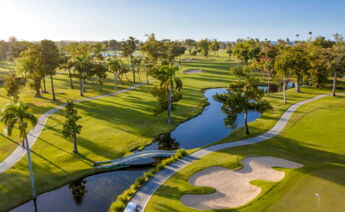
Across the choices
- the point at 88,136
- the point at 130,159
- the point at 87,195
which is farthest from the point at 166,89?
the point at 87,195

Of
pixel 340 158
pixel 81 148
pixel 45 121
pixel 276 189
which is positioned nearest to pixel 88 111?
pixel 45 121

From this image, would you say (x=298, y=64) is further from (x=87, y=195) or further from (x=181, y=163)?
(x=87, y=195)

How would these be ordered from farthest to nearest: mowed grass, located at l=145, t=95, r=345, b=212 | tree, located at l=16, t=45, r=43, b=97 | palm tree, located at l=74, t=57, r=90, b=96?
palm tree, located at l=74, t=57, r=90, b=96
tree, located at l=16, t=45, r=43, b=97
mowed grass, located at l=145, t=95, r=345, b=212

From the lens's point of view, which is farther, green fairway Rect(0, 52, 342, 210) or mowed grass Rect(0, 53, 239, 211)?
green fairway Rect(0, 52, 342, 210)

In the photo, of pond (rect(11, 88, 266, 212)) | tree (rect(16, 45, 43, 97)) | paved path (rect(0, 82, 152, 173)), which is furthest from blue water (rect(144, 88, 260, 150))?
tree (rect(16, 45, 43, 97))

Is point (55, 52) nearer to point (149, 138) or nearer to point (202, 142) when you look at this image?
point (149, 138)

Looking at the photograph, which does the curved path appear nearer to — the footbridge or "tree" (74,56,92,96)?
the footbridge
